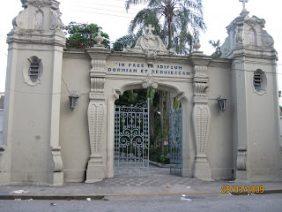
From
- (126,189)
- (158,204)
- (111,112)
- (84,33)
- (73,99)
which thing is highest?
(84,33)

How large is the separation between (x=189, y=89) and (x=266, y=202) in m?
5.42

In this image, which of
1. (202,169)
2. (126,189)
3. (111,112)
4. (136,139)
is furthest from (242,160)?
(111,112)

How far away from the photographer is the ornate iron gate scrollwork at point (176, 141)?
13.9 m

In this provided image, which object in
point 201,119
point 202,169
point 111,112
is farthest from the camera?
point 201,119

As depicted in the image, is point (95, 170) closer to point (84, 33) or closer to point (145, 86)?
point (145, 86)

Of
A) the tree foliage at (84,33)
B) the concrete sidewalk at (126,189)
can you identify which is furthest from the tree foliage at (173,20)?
the concrete sidewalk at (126,189)

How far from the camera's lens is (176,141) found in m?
14.3

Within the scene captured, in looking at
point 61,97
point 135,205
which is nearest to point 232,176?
point 135,205

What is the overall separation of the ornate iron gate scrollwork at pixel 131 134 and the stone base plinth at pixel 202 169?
1.87 meters

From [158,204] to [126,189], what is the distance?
87.8 inches

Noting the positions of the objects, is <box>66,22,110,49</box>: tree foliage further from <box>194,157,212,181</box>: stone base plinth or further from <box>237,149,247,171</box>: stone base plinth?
<box>237,149,247,171</box>: stone base plinth

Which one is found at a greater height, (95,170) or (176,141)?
(176,141)

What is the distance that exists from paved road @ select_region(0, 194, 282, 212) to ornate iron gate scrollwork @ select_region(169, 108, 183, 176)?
3.85 metres

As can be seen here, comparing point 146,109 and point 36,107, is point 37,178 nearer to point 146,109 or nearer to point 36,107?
point 36,107
